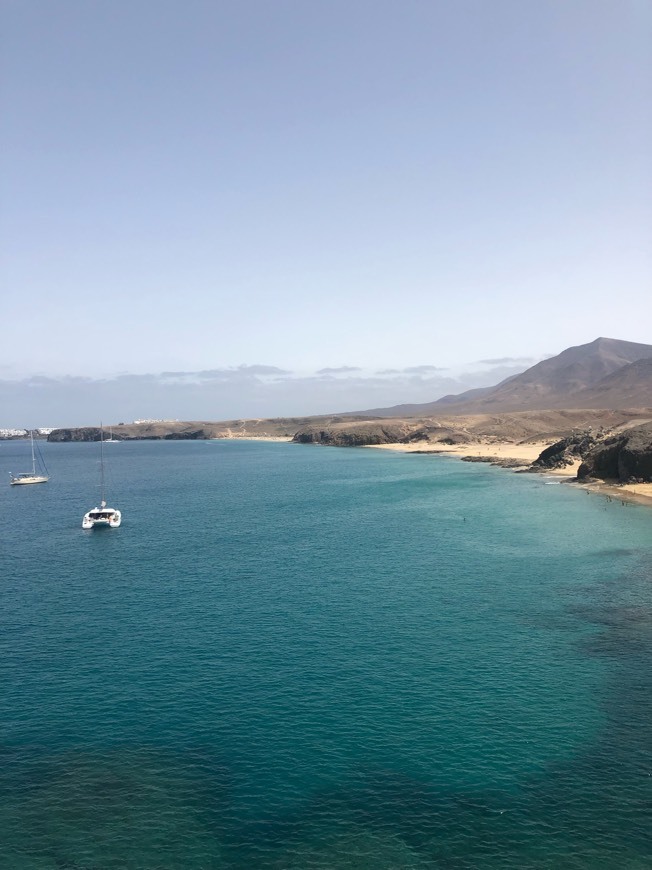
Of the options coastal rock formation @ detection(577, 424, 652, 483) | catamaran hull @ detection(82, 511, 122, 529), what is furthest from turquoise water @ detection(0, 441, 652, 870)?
coastal rock formation @ detection(577, 424, 652, 483)

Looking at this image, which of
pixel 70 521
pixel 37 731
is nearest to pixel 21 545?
pixel 70 521

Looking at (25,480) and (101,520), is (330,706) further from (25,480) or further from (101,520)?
(25,480)

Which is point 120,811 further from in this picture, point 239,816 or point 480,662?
point 480,662

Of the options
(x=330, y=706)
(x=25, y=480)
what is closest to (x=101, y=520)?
(x=330, y=706)

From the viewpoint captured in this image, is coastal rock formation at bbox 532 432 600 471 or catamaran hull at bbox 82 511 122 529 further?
coastal rock formation at bbox 532 432 600 471

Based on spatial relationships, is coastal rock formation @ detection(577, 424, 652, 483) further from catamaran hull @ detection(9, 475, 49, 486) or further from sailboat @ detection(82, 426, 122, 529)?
catamaran hull @ detection(9, 475, 49, 486)

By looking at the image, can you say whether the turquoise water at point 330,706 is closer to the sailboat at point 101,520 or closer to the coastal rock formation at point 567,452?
the sailboat at point 101,520
